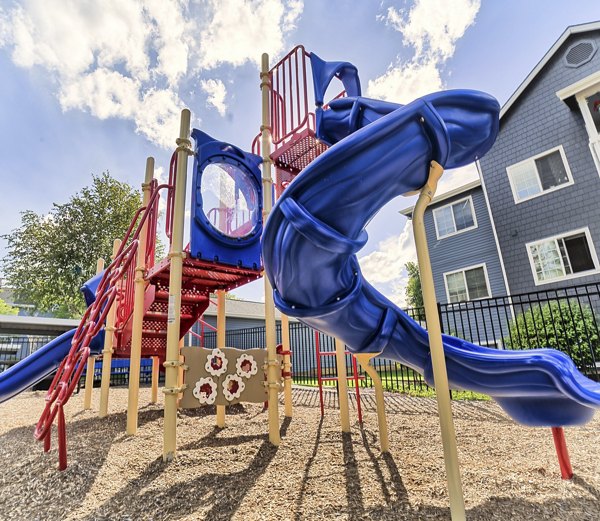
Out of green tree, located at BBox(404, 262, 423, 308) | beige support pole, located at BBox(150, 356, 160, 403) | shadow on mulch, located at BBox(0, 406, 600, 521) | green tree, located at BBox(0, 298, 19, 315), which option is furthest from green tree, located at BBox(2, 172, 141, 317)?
green tree, located at BBox(404, 262, 423, 308)

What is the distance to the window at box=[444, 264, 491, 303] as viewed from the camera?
1335 centimetres

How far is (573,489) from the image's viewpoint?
246cm

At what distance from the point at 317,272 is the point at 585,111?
1301cm

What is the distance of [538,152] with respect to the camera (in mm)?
11977

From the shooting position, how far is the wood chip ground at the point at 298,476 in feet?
7.54

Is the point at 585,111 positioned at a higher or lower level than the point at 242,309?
higher

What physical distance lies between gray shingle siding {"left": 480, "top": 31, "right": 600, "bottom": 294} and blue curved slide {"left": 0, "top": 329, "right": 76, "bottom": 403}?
1285 centimetres

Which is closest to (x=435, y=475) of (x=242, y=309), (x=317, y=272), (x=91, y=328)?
(x=317, y=272)

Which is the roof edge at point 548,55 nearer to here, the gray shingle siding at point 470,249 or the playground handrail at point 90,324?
the gray shingle siding at point 470,249

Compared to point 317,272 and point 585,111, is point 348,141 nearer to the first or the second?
point 317,272

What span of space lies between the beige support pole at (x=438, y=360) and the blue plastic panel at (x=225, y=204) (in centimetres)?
255

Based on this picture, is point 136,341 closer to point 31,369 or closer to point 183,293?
point 183,293

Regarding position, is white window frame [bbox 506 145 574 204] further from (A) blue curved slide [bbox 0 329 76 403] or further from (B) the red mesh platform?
(A) blue curved slide [bbox 0 329 76 403]

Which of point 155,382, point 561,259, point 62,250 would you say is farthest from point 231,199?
point 62,250
